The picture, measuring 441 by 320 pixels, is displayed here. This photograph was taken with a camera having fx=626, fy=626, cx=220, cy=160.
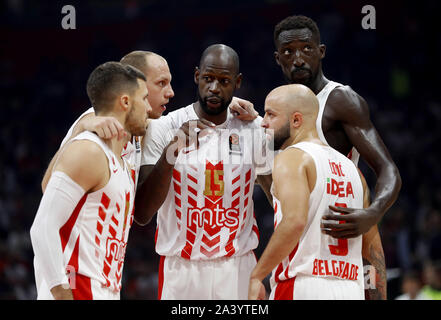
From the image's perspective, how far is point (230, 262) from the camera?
4016 millimetres

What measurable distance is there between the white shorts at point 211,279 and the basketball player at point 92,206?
28.1 inches

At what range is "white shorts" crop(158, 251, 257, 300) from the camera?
3.99 m

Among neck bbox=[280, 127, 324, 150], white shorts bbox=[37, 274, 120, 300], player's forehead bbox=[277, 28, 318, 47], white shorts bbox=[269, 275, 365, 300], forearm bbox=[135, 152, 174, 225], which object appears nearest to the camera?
white shorts bbox=[37, 274, 120, 300]

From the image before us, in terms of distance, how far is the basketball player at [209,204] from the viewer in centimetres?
399

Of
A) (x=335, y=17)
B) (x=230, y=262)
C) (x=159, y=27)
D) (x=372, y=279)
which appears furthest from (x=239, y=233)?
(x=159, y=27)

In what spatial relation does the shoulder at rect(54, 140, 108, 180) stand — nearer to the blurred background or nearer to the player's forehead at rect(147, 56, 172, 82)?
the player's forehead at rect(147, 56, 172, 82)

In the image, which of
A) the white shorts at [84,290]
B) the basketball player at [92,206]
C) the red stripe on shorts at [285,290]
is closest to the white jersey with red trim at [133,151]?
the basketball player at [92,206]

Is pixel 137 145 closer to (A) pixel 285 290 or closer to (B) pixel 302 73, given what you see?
(B) pixel 302 73

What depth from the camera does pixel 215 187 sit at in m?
4.03

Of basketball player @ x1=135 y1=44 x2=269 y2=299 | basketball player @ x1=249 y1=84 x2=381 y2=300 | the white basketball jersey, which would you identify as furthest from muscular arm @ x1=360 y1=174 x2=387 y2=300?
basketball player @ x1=135 y1=44 x2=269 y2=299

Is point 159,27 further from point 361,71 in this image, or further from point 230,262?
point 230,262

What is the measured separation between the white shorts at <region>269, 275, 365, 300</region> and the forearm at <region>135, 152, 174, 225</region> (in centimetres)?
92

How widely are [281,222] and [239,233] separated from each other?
2.63 ft

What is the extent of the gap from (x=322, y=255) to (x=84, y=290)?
1.27 meters
